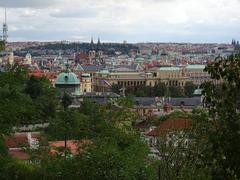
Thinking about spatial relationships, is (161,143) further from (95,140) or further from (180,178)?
(180,178)

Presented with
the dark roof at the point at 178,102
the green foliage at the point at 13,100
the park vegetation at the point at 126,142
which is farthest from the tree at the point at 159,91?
the green foliage at the point at 13,100

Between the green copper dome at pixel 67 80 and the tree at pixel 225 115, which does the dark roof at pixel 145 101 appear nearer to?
the green copper dome at pixel 67 80

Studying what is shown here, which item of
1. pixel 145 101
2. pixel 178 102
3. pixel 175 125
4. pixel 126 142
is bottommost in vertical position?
pixel 145 101

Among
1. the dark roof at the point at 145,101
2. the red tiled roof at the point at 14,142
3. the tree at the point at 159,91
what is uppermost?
the red tiled roof at the point at 14,142

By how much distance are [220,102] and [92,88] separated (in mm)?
106937

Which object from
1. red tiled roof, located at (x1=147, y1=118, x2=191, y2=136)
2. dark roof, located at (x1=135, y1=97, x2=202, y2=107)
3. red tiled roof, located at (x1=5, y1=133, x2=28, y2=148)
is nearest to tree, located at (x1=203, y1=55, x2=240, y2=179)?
red tiled roof, located at (x1=5, y1=133, x2=28, y2=148)

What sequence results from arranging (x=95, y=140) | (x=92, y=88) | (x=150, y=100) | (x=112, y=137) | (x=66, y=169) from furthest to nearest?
(x=92, y=88) → (x=150, y=100) → (x=112, y=137) → (x=95, y=140) → (x=66, y=169)

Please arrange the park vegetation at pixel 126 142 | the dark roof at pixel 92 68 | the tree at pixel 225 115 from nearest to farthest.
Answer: the tree at pixel 225 115
the park vegetation at pixel 126 142
the dark roof at pixel 92 68

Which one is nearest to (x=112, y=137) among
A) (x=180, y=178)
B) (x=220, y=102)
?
(x=180, y=178)

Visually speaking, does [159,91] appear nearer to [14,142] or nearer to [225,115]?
[14,142]

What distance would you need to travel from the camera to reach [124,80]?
401 ft

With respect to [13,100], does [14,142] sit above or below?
below

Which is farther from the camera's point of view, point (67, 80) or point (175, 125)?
point (67, 80)

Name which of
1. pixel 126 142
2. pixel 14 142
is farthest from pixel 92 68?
pixel 126 142
